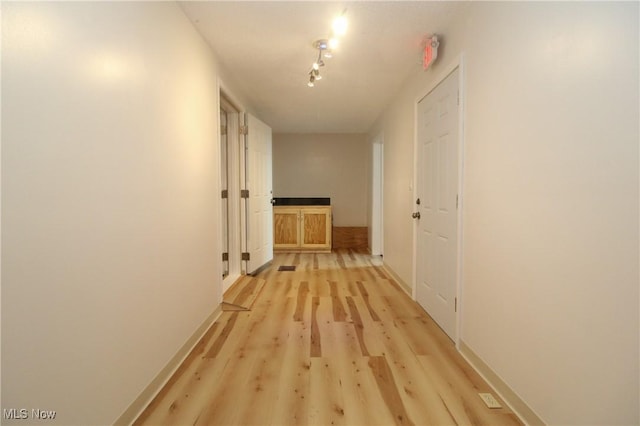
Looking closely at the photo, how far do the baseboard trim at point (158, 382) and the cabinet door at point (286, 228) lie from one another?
3.48m

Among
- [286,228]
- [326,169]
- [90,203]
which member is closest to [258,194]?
[286,228]

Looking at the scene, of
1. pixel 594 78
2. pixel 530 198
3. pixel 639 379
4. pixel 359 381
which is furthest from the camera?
pixel 359 381

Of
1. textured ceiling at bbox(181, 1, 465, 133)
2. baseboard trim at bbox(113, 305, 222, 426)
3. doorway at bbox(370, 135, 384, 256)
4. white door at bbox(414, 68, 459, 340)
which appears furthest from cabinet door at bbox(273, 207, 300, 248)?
baseboard trim at bbox(113, 305, 222, 426)

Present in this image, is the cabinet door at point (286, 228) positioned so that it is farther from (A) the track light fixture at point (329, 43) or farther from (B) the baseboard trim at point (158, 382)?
(B) the baseboard trim at point (158, 382)

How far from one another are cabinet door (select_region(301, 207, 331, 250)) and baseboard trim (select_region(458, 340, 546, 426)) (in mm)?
3994

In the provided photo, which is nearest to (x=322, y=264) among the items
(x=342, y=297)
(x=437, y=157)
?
(x=342, y=297)

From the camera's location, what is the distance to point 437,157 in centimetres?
260

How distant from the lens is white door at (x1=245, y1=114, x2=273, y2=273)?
4.04 meters

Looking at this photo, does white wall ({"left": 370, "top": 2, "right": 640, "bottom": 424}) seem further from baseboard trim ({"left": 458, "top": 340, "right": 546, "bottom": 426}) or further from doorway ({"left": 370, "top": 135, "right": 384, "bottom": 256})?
doorway ({"left": 370, "top": 135, "right": 384, "bottom": 256})

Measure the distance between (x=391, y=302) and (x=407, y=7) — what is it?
253 cm

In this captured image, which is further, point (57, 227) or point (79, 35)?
point (79, 35)

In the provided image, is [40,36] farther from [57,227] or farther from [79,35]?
[57,227]

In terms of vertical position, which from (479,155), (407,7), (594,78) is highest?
(407,7)

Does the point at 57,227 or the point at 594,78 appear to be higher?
the point at 594,78
